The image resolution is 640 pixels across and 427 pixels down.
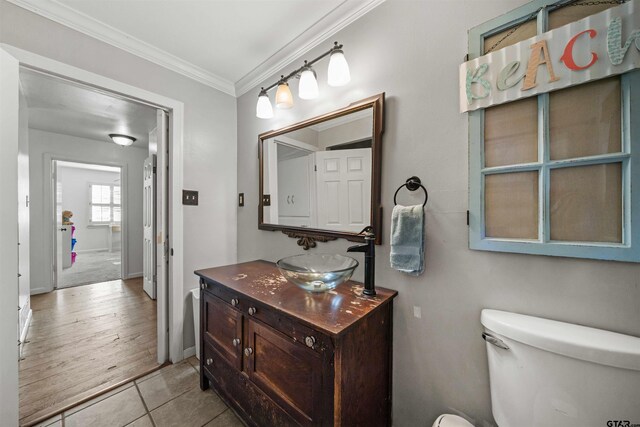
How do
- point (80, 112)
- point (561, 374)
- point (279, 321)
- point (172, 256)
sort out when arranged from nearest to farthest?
point (561, 374), point (279, 321), point (172, 256), point (80, 112)

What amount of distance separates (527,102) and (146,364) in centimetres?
293

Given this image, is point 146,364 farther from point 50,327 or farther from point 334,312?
point 334,312

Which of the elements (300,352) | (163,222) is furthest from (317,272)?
(163,222)

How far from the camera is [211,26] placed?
1.51 m

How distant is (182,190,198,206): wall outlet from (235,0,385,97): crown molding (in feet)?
3.52

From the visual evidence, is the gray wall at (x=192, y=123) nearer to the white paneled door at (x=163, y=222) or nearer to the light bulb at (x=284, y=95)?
the white paneled door at (x=163, y=222)

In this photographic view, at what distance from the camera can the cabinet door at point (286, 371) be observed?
0.93 metres

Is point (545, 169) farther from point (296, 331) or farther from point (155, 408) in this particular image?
point (155, 408)

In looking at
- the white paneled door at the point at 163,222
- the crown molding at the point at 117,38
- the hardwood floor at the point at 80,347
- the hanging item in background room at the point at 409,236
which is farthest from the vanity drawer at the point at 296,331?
the crown molding at the point at 117,38

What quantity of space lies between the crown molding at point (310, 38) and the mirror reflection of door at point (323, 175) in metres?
0.55

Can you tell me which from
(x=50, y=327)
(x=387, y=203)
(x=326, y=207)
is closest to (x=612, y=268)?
(x=387, y=203)

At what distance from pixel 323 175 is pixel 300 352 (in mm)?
1009

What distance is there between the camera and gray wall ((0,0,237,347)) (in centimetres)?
139

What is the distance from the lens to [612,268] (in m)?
0.75
